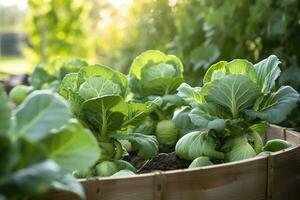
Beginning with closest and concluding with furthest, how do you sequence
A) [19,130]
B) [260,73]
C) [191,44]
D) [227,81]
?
[19,130] < [227,81] < [260,73] < [191,44]

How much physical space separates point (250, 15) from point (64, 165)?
76.3 inches

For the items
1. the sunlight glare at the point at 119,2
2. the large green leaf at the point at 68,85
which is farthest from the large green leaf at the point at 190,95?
the sunlight glare at the point at 119,2

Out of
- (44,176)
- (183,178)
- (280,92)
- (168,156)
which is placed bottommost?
(168,156)

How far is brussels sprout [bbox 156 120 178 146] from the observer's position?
1.79 metres

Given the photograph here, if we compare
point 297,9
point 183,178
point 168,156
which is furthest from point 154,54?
point 297,9

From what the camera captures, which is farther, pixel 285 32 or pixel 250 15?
pixel 250 15

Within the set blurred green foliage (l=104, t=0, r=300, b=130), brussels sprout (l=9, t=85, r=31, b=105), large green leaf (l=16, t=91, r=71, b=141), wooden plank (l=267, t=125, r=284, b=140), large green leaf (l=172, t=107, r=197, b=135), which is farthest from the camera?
blurred green foliage (l=104, t=0, r=300, b=130)

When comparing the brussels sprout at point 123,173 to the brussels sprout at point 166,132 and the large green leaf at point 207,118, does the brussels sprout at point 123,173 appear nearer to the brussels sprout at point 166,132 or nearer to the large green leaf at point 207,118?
the large green leaf at point 207,118

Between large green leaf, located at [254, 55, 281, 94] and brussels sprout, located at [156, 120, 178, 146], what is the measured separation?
15.0 inches

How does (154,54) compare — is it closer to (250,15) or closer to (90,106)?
(90,106)

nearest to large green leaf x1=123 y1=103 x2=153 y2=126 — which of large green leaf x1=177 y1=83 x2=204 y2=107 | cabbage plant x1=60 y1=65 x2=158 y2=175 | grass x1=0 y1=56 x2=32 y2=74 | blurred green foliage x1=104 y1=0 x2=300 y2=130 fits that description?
cabbage plant x1=60 y1=65 x2=158 y2=175

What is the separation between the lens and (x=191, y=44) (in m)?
3.05

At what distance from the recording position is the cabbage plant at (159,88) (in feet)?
5.87

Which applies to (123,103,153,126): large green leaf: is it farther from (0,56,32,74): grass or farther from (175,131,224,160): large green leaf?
(0,56,32,74): grass
